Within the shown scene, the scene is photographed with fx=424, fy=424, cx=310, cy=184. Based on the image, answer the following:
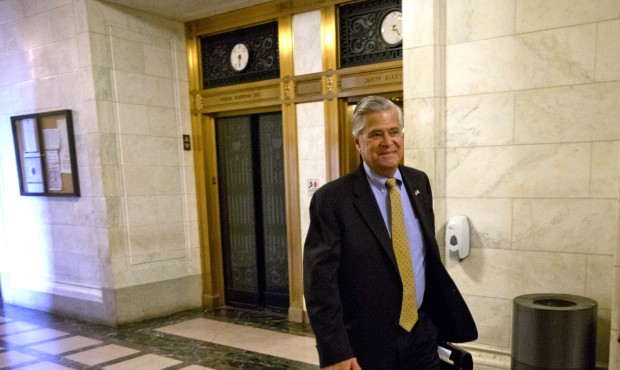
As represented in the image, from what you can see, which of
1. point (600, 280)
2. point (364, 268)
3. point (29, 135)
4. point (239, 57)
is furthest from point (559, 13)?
point (29, 135)

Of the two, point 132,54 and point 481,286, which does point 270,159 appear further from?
point 481,286

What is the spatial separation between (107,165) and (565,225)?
3.99 meters

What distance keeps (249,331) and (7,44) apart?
13.7ft

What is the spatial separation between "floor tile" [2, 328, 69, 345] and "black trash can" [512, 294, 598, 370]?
13.4 feet

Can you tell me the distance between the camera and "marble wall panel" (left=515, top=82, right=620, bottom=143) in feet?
8.18

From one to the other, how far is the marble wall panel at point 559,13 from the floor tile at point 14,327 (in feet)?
17.0

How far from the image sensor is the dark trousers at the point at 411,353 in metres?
1.58

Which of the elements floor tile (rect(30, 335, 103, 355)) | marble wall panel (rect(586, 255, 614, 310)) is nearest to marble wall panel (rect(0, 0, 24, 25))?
floor tile (rect(30, 335, 103, 355))

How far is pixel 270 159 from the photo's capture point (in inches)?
180

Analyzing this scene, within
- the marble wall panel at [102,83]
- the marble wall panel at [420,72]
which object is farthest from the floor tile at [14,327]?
the marble wall panel at [420,72]

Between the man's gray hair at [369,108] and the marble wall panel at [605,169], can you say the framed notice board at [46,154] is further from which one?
the marble wall panel at [605,169]

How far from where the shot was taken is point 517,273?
9.14ft

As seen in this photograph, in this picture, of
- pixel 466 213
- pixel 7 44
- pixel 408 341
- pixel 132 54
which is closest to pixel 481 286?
pixel 466 213

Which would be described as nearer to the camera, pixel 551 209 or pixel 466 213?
pixel 551 209
